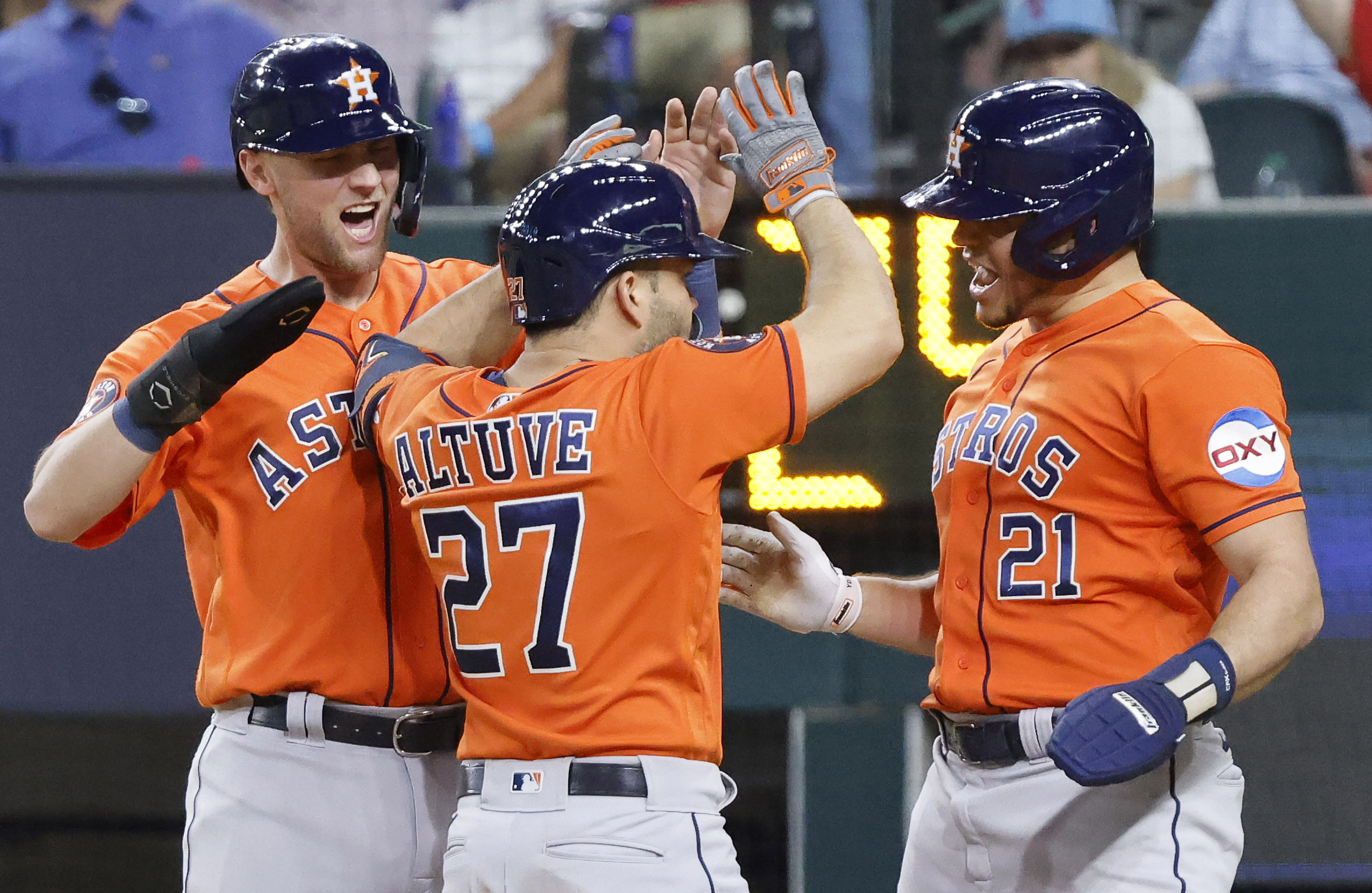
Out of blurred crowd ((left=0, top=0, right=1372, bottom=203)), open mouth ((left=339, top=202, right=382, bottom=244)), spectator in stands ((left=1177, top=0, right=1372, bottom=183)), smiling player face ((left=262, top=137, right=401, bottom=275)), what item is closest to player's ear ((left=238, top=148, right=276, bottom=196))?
smiling player face ((left=262, top=137, right=401, bottom=275))

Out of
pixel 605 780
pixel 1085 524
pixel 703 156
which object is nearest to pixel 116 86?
pixel 703 156

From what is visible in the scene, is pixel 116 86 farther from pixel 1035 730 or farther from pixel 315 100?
pixel 1035 730

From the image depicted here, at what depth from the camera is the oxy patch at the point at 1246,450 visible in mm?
2172

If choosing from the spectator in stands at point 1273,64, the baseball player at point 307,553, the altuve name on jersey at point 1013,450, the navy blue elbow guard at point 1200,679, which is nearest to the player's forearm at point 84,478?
the baseball player at point 307,553

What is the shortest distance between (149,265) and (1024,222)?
103 inches

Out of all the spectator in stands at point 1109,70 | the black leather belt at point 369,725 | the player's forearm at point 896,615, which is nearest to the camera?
the black leather belt at point 369,725

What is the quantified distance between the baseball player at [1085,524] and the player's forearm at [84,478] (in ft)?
4.34

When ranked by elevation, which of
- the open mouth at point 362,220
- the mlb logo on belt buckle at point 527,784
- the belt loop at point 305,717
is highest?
the open mouth at point 362,220

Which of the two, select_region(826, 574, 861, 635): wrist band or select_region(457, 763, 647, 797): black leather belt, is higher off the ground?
select_region(457, 763, 647, 797): black leather belt

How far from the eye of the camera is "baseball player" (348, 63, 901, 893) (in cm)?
208

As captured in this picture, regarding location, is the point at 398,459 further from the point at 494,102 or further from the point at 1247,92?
the point at 1247,92

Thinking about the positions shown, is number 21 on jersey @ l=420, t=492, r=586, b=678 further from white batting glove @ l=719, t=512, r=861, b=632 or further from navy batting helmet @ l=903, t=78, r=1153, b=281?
navy batting helmet @ l=903, t=78, r=1153, b=281

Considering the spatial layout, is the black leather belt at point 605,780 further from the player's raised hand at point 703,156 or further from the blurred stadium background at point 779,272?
the blurred stadium background at point 779,272

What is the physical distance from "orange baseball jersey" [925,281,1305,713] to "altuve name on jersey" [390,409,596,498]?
2.43 ft
